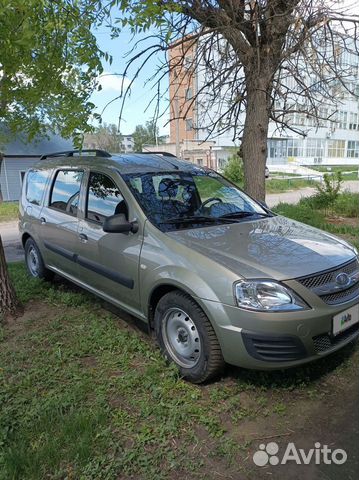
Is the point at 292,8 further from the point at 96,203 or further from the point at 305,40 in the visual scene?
the point at 96,203

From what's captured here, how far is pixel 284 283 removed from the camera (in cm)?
274

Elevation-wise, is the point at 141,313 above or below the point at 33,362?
above

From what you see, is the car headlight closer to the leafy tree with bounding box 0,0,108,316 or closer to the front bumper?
the front bumper

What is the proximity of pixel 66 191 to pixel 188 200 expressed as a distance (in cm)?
172

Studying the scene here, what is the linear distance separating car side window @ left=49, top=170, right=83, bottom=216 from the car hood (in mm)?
1687

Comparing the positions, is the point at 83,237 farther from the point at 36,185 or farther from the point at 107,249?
the point at 36,185

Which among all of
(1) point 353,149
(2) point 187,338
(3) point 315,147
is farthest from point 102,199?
(1) point 353,149

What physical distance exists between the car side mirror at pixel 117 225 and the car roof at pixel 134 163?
671 mm

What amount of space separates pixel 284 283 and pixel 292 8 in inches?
177

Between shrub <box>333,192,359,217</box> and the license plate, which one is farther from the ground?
the license plate

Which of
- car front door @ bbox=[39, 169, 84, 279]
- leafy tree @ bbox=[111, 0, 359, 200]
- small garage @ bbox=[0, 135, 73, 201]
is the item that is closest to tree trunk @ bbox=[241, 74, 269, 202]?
leafy tree @ bbox=[111, 0, 359, 200]

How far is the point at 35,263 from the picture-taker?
5.74 metres

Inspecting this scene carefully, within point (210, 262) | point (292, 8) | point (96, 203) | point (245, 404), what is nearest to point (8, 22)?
point (96, 203)

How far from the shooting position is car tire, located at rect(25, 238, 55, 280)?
18.1 ft
